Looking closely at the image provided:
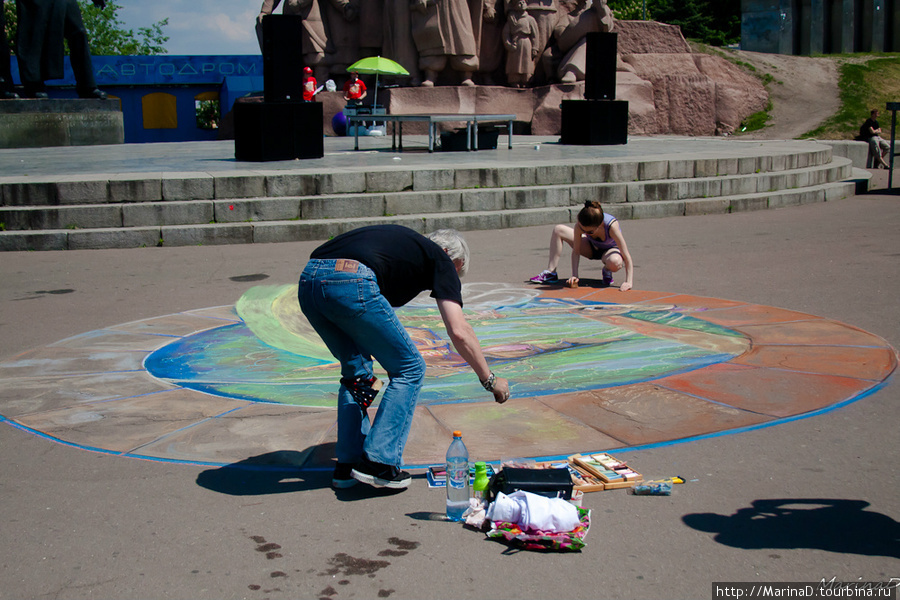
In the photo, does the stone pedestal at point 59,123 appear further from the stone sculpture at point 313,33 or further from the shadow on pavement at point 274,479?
the shadow on pavement at point 274,479

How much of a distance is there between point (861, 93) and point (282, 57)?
68.0ft

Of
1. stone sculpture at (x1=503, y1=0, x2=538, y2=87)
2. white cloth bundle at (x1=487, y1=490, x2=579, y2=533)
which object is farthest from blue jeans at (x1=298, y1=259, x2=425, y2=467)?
stone sculpture at (x1=503, y1=0, x2=538, y2=87)

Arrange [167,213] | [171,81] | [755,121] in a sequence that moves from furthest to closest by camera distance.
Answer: [171,81]
[755,121]
[167,213]

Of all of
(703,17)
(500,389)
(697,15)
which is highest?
(703,17)

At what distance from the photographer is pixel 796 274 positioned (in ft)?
28.5

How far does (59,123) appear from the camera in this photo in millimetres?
19891

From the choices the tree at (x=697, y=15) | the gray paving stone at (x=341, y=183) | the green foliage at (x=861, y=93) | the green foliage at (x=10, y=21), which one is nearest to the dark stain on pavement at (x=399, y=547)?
the gray paving stone at (x=341, y=183)

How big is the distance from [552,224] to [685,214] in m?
2.29

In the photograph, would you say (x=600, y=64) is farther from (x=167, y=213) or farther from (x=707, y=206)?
(x=167, y=213)

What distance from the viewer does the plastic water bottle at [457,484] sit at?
11.7 feet

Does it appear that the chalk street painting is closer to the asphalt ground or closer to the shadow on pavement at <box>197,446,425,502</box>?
the shadow on pavement at <box>197,446,425,502</box>

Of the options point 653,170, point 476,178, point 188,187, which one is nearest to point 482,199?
point 476,178

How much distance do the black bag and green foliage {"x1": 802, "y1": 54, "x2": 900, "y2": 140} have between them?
Answer: 23920 mm

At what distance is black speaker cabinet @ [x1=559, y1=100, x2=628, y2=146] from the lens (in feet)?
60.6
